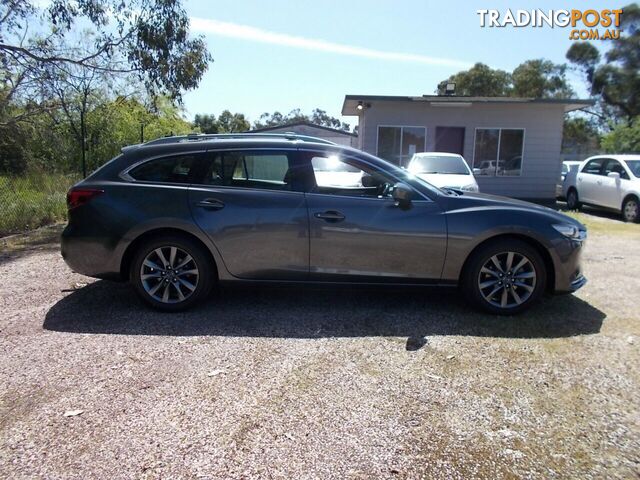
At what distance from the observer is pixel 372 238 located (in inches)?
172

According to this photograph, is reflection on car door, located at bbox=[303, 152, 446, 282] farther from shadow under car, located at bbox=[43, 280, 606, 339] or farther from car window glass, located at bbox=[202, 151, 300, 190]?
car window glass, located at bbox=[202, 151, 300, 190]

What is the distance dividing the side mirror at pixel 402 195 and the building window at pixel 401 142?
11508 mm

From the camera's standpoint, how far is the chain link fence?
346 inches

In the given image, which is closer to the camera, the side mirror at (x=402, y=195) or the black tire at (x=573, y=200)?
the side mirror at (x=402, y=195)

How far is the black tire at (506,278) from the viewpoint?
4.43 metres

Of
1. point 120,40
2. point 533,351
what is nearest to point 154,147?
point 533,351

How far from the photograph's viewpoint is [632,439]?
267 cm

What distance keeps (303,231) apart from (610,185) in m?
11.2

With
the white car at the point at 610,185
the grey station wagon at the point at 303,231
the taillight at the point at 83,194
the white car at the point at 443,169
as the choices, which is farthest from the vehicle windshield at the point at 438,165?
the taillight at the point at 83,194

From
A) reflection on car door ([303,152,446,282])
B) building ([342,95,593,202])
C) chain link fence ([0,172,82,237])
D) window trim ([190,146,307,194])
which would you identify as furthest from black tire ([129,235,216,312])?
building ([342,95,593,202])

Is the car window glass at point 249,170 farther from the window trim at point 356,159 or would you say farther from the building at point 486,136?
the building at point 486,136

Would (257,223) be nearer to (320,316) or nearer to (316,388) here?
(320,316)

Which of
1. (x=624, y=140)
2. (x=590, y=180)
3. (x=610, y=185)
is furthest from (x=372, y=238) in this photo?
(x=624, y=140)

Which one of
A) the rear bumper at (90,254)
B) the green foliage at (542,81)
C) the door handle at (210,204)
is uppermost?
the green foliage at (542,81)
